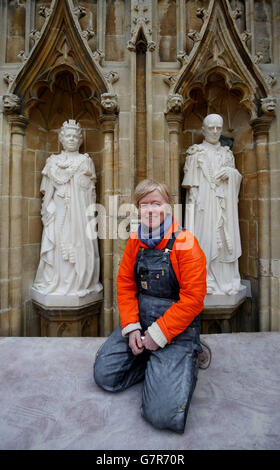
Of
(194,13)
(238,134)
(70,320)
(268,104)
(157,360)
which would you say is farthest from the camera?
(238,134)

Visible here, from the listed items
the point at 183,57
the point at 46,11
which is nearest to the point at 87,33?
the point at 46,11

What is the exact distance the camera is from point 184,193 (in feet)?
11.2

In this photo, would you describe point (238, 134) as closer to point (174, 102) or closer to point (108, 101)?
point (174, 102)

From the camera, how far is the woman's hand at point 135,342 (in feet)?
5.71

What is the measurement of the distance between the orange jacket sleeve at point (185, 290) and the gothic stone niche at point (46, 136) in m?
2.06

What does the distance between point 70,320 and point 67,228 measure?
1.10 metres

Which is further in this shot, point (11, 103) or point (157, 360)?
point (11, 103)

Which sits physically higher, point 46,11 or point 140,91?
point 46,11

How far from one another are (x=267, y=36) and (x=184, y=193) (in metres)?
2.23

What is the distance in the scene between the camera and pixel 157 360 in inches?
66.4

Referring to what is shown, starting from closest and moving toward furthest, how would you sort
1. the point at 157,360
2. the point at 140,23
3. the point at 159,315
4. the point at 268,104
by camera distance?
the point at 157,360
the point at 159,315
the point at 140,23
the point at 268,104

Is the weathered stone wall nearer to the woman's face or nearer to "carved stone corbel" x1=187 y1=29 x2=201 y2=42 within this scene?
"carved stone corbel" x1=187 y1=29 x2=201 y2=42

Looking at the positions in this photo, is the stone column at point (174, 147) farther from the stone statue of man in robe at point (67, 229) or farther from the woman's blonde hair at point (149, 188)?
the woman's blonde hair at point (149, 188)
